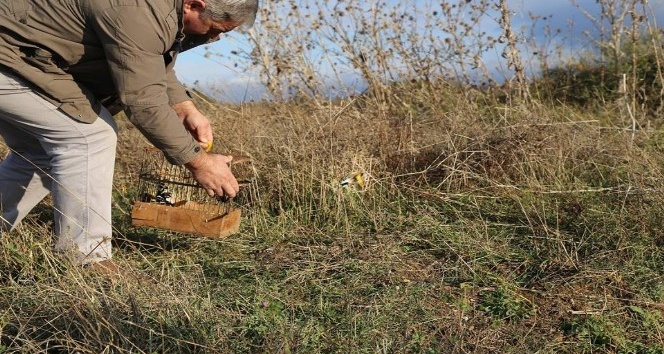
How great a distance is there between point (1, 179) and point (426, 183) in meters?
2.40

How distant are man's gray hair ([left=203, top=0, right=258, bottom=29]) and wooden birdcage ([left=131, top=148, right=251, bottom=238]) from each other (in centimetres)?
80

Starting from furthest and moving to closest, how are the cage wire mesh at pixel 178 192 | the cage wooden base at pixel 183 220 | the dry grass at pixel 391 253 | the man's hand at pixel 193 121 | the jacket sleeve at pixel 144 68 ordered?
the cage wire mesh at pixel 178 192 < the man's hand at pixel 193 121 < the cage wooden base at pixel 183 220 < the jacket sleeve at pixel 144 68 < the dry grass at pixel 391 253

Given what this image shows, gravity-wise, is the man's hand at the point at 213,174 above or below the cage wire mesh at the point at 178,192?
above

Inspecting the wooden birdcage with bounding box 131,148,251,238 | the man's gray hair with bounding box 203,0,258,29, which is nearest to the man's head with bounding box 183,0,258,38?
the man's gray hair with bounding box 203,0,258,29

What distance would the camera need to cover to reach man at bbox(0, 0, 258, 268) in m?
2.70

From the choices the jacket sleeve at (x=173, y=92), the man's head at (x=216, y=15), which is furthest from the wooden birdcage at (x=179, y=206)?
the man's head at (x=216, y=15)

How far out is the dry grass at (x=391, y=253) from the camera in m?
2.54

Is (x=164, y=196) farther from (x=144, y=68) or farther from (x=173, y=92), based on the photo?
(x=144, y=68)

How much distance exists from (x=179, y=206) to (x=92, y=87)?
2.47ft

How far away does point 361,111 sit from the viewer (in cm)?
536

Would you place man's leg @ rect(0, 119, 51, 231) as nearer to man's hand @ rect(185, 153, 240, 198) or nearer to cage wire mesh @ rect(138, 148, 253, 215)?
cage wire mesh @ rect(138, 148, 253, 215)

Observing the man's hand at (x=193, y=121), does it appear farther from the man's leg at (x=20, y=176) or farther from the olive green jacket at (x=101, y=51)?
the man's leg at (x=20, y=176)

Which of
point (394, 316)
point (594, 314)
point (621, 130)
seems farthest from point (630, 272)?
point (621, 130)

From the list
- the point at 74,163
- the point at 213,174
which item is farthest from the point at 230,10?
the point at 74,163
